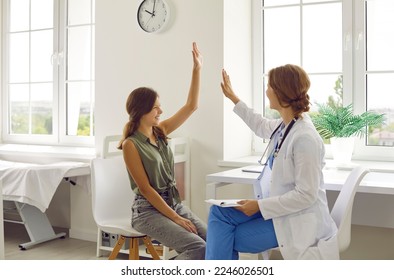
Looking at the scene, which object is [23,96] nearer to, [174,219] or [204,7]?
[204,7]

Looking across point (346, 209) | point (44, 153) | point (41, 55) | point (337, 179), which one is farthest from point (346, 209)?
point (41, 55)

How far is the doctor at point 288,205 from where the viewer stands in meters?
1.96

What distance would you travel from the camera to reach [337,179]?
8.47 ft

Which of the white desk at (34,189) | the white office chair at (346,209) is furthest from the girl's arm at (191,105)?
the white desk at (34,189)

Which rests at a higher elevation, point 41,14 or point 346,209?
point 41,14

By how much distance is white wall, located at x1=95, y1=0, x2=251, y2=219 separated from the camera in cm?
332

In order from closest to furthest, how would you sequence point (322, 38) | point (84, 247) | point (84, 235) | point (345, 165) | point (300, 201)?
point (300, 201) < point (345, 165) < point (322, 38) < point (84, 247) < point (84, 235)

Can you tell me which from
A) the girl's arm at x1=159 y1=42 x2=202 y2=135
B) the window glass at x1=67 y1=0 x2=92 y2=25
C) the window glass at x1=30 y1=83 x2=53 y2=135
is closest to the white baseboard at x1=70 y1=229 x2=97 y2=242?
the window glass at x1=30 y1=83 x2=53 y2=135

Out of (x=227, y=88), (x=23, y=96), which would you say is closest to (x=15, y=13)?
(x=23, y=96)

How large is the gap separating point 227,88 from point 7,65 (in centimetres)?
284

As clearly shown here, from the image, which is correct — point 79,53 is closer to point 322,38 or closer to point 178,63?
point 178,63

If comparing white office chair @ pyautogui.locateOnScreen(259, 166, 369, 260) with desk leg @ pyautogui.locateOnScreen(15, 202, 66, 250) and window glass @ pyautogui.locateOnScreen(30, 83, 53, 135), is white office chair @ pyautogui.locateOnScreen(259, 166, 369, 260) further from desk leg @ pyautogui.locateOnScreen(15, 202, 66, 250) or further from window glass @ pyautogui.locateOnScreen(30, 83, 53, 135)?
window glass @ pyautogui.locateOnScreen(30, 83, 53, 135)

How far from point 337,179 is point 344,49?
3.43 feet

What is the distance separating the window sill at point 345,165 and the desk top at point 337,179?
0.04 meters
